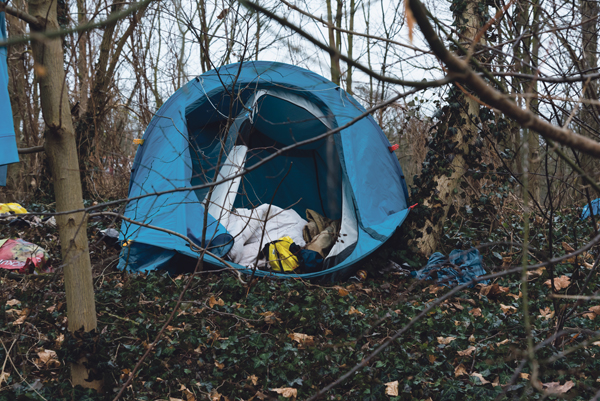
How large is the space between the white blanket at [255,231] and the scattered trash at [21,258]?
1487 millimetres

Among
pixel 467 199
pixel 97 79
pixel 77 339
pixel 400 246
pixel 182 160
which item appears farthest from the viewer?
pixel 97 79

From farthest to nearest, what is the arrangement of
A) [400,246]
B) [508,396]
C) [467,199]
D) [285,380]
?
[467,199], [400,246], [285,380], [508,396]

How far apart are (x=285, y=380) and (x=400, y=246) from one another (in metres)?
2.26

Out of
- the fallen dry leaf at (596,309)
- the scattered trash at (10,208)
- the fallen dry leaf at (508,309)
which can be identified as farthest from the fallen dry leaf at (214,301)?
the scattered trash at (10,208)

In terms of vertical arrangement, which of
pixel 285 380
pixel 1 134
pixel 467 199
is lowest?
pixel 285 380

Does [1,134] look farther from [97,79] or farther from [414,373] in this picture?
[97,79]

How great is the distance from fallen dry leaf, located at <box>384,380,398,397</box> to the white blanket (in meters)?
1.86

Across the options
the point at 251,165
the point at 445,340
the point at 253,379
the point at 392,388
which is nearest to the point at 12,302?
the point at 253,379

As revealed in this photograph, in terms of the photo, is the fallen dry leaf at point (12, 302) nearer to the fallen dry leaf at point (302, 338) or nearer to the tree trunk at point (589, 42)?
the fallen dry leaf at point (302, 338)

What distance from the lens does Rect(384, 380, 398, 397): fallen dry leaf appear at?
196cm

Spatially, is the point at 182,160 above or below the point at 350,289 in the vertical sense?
above

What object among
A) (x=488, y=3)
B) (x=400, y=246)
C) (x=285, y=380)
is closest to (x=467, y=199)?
(x=400, y=246)

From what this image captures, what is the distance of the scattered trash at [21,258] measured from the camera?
329cm

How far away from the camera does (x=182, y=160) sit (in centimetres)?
380
